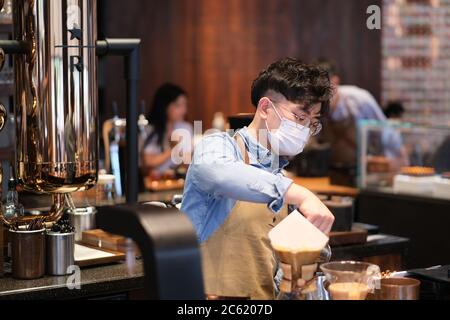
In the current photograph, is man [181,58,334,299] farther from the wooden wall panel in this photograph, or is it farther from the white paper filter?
the wooden wall panel

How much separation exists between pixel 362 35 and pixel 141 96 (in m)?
2.75

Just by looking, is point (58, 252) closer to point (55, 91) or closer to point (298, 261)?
point (55, 91)

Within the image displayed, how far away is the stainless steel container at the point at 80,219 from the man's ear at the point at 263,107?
1.20 meters

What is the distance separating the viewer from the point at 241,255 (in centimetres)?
212

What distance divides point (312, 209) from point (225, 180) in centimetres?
23

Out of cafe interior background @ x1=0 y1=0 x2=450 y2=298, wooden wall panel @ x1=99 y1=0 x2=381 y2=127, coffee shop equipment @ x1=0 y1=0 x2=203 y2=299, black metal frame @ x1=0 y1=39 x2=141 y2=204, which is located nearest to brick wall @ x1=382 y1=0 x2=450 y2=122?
cafe interior background @ x1=0 y1=0 x2=450 y2=298

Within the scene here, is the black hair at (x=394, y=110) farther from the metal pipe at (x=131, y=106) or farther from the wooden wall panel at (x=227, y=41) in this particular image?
the metal pipe at (x=131, y=106)

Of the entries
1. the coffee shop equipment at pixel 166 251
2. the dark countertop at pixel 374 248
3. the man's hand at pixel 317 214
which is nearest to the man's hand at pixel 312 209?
the man's hand at pixel 317 214

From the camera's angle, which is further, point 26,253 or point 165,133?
point 165,133

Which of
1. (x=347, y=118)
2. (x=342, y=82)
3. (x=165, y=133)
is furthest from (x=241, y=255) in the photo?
(x=342, y=82)

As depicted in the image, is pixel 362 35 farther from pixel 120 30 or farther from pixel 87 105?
pixel 87 105

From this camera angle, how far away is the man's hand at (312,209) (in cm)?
167

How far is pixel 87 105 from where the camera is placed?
229 cm

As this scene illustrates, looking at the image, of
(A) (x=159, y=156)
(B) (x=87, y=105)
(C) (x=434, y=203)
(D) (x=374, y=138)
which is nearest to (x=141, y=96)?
(A) (x=159, y=156)
